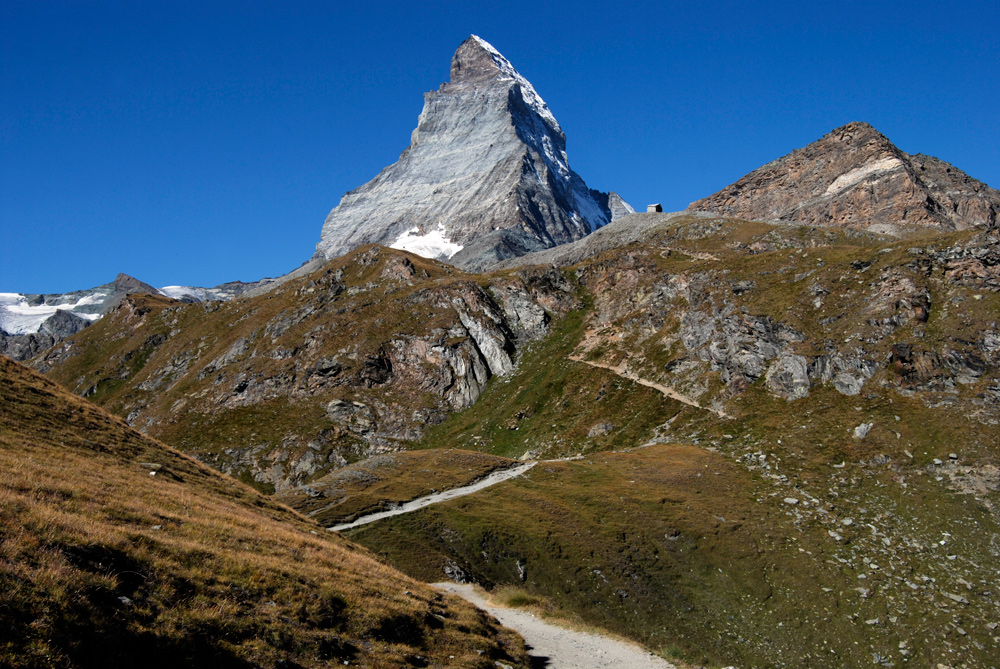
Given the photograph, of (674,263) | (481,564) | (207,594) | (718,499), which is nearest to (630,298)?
(674,263)

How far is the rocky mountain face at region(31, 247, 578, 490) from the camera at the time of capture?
109 meters

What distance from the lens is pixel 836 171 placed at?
195m

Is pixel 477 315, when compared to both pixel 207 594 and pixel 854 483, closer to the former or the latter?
pixel 854 483

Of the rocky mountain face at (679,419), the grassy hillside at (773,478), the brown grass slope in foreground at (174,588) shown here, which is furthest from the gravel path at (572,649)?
the rocky mountain face at (679,419)

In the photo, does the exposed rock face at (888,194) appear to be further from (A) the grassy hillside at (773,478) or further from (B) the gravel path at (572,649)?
(B) the gravel path at (572,649)

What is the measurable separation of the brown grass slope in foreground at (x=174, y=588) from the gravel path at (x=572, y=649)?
2367mm

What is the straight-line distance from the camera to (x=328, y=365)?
125m

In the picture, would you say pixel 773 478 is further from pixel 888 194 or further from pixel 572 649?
pixel 888 194

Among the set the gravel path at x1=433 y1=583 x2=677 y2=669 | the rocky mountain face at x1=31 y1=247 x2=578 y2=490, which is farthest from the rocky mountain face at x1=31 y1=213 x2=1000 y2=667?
the gravel path at x1=433 y1=583 x2=677 y2=669

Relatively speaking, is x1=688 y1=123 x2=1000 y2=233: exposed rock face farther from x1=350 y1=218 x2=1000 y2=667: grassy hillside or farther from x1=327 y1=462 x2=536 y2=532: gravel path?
x1=327 y1=462 x2=536 y2=532: gravel path

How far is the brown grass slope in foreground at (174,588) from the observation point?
13320 mm

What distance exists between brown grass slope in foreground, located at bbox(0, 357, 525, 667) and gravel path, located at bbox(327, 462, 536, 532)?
23.5m

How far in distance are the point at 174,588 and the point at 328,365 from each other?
4383 inches

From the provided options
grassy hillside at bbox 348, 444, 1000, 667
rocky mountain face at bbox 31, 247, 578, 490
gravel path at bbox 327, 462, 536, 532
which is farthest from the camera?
rocky mountain face at bbox 31, 247, 578, 490
